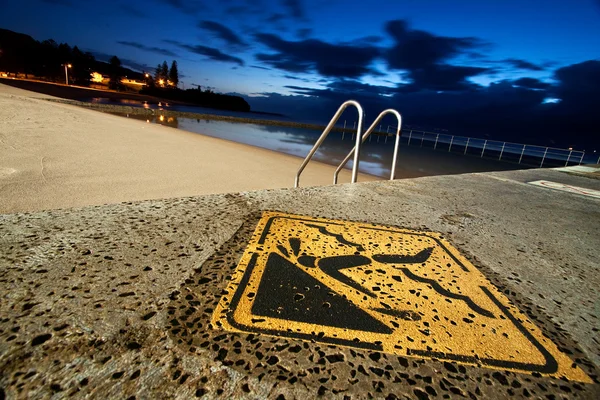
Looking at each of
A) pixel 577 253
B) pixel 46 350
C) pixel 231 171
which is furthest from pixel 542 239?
pixel 231 171

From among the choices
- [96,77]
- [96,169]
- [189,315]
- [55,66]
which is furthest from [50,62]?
[189,315]

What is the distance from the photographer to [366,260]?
1286 mm

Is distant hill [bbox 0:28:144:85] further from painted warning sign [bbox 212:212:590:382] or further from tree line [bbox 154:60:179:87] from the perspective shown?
painted warning sign [bbox 212:212:590:382]

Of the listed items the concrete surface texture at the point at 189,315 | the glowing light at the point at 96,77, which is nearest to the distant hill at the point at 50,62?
the glowing light at the point at 96,77

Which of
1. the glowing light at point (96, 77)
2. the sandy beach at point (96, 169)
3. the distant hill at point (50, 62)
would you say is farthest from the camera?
the glowing light at point (96, 77)

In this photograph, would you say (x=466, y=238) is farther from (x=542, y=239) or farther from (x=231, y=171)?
(x=231, y=171)

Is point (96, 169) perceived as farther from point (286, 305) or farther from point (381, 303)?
point (381, 303)

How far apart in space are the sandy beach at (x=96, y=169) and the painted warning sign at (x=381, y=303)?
139 inches

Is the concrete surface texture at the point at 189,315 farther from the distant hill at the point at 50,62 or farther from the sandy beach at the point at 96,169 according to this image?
the distant hill at the point at 50,62

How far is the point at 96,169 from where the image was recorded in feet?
16.0

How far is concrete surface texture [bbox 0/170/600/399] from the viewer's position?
2.15ft

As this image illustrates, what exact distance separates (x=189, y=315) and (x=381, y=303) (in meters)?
0.64

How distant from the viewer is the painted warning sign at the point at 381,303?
2.72 ft

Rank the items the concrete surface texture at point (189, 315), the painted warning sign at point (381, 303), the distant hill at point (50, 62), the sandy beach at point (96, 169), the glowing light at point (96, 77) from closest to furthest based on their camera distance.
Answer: the concrete surface texture at point (189, 315) → the painted warning sign at point (381, 303) → the sandy beach at point (96, 169) → the distant hill at point (50, 62) → the glowing light at point (96, 77)
